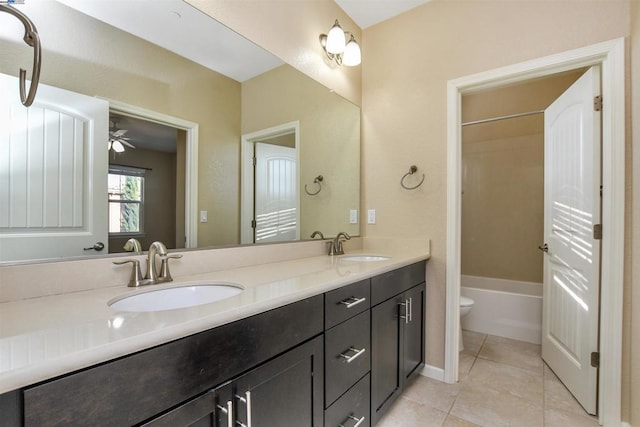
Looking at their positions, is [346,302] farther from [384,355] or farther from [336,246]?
[336,246]

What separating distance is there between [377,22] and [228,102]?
1547 millimetres

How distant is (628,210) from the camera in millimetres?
1532

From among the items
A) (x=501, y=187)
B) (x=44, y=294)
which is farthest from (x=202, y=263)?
(x=501, y=187)

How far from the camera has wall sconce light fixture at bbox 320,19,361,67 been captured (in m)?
2.00

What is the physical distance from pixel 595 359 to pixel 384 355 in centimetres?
119

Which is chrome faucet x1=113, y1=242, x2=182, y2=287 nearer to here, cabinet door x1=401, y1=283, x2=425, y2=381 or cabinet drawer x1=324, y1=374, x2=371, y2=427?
cabinet drawer x1=324, y1=374, x2=371, y2=427

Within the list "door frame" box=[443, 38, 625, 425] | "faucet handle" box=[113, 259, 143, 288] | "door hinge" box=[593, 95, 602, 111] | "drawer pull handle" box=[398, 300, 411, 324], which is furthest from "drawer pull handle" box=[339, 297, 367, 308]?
"door hinge" box=[593, 95, 602, 111]

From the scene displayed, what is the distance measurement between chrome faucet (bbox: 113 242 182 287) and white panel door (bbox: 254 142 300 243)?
1.78 feet

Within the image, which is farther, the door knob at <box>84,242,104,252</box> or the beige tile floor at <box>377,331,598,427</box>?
the beige tile floor at <box>377,331,598,427</box>

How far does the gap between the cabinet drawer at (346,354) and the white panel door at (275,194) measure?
0.67 meters

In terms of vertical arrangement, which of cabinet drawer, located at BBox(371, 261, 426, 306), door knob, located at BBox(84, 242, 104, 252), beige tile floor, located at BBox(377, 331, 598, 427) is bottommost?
beige tile floor, located at BBox(377, 331, 598, 427)

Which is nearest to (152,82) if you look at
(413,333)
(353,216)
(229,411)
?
(229,411)

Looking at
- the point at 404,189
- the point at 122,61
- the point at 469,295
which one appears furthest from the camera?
the point at 469,295

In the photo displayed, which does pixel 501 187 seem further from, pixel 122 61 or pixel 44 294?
pixel 44 294
